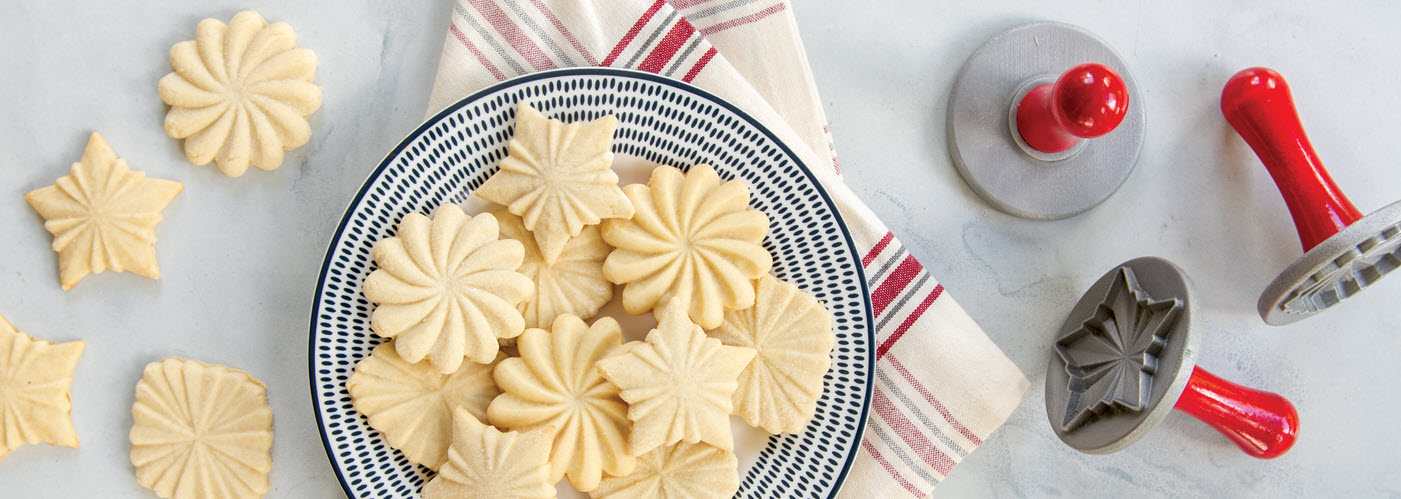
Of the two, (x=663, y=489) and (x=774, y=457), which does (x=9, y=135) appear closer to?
(x=663, y=489)

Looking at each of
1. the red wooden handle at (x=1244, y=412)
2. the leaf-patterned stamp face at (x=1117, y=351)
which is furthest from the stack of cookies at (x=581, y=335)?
the red wooden handle at (x=1244, y=412)

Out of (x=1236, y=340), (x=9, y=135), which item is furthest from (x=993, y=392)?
(x=9, y=135)

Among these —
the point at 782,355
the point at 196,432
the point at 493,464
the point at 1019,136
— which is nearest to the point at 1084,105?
the point at 1019,136

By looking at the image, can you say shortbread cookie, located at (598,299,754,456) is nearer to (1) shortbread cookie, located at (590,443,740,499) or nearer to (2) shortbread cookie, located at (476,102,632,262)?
(1) shortbread cookie, located at (590,443,740,499)

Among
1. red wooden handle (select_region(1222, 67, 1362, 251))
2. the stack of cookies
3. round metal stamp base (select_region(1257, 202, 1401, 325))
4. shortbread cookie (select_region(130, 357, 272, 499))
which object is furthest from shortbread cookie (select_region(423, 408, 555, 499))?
red wooden handle (select_region(1222, 67, 1362, 251))

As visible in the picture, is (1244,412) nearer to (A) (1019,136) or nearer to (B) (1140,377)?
(B) (1140,377)

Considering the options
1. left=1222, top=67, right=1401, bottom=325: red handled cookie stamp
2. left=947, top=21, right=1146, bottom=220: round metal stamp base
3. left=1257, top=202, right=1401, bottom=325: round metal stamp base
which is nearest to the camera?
left=1257, top=202, right=1401, bottom=325: round metal stamp base

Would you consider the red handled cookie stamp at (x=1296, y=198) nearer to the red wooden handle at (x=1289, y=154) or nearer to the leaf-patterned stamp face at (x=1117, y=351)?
the red wooden handle at (x=1289, y=154)
